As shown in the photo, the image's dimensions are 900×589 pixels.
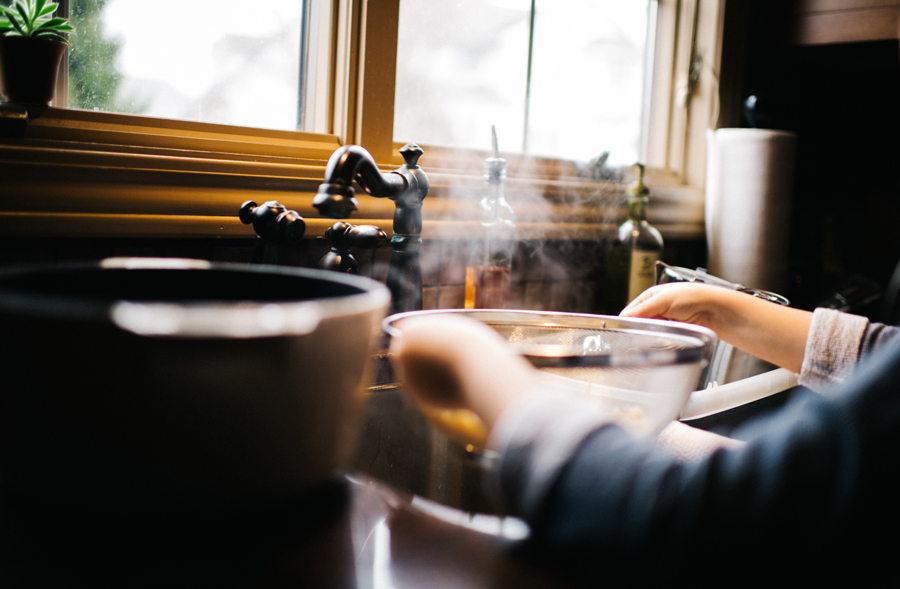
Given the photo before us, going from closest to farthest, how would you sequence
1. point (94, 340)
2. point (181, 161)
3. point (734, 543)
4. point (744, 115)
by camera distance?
point (94, 340) < point (734, 543) < point (181, 161) < point (744, 115)

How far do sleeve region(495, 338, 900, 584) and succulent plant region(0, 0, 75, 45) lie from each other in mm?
781

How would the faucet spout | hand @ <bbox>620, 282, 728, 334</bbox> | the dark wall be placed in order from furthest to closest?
the dark wall, hand @ <bbox>620, 282, 728, 334</bbox>, the faucet spout

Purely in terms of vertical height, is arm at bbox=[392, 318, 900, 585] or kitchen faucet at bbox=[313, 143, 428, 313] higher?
kitchen faucet at bbox=[313, 143, 428, 313]

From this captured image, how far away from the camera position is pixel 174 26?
100 centimetres

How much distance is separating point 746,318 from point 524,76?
2.60ft

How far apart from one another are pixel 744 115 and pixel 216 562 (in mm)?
2016

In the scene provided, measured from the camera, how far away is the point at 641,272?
4.60 feet

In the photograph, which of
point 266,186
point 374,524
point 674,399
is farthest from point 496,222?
point 374,524

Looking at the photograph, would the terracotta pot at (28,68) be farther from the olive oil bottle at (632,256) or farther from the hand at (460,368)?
the olive oil bottle at (632,256)

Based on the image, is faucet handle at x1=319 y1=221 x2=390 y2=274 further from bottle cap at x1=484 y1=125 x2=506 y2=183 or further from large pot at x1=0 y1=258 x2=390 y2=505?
large pot at x1=0 y1=258 x2=390 y2=505

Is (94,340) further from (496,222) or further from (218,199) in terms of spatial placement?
(496,222)

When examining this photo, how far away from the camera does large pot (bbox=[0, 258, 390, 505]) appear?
0.75 feet

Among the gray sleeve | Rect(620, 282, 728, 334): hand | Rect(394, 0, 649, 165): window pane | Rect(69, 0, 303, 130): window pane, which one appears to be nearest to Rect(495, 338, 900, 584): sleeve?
the gray sleeve

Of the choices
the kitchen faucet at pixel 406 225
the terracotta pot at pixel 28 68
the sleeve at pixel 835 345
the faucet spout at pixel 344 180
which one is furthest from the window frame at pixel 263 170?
the sleeve at pixel 835 345
